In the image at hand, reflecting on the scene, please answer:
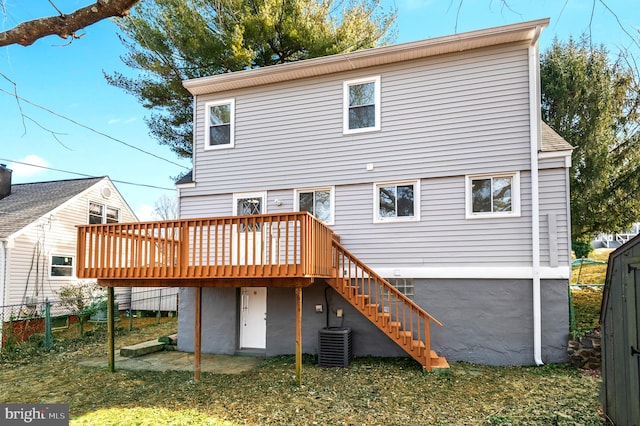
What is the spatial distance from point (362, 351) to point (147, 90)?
38.5 ft

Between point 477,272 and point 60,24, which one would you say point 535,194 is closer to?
point 477,272

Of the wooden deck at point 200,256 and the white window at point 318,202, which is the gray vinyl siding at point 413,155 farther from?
the wooden deck at point 200,256

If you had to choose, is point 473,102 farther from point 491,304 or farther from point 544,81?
point 544,81

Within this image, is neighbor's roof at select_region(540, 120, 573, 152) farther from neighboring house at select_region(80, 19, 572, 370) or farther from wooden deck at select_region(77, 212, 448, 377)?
wooden deck at select_region(77, 212, 448, 377)

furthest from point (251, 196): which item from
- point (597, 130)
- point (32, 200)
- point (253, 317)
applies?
point (597, 130)

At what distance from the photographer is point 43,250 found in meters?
14.5

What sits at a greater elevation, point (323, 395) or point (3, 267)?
point (3, 267)

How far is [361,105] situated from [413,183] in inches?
86.6

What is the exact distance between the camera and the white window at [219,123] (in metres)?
10.6

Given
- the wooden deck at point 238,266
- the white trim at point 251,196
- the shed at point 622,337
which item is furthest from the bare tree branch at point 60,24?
the white trim at point 251,196

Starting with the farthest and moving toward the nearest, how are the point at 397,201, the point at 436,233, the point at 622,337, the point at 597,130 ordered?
the point at 597,130 < the point at 397,201 < the point at 436,233 < the point at 622,337

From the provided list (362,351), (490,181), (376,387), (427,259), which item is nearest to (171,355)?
(362,351)

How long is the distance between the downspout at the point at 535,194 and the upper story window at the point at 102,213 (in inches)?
623

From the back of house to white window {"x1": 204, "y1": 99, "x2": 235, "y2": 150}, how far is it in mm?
37
